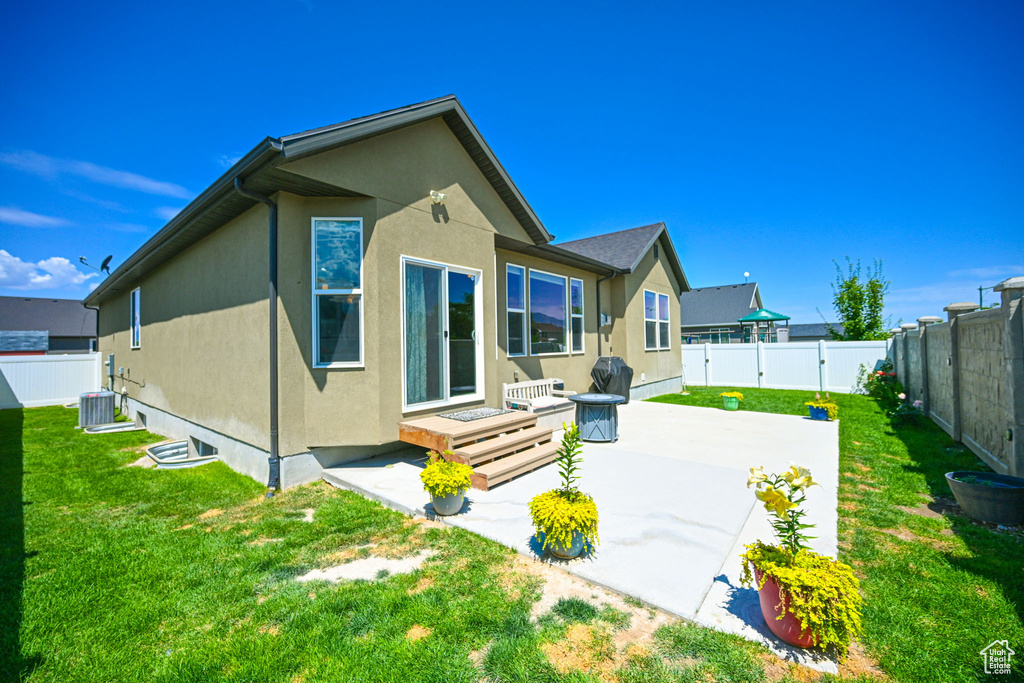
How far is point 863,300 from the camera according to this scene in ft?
53.5

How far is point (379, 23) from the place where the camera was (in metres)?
8.04

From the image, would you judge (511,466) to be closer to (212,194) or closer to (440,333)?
(440,333)

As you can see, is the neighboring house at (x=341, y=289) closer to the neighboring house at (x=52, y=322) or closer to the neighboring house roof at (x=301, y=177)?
the neighboring house roof at (x=301, y=177)

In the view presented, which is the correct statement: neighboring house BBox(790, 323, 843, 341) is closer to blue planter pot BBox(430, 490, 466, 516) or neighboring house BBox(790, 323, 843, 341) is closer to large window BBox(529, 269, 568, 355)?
large window BBox(529, 269, 568, 355)

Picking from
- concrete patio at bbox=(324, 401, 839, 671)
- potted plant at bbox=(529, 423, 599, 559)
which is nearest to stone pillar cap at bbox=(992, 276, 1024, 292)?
concrete patio at bbox=(324, 401, 839, 671)

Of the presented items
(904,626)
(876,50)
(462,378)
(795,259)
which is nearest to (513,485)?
(462,378)

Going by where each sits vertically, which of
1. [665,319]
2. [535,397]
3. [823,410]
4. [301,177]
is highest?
[301,177]

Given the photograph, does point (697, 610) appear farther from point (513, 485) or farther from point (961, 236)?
point (961, 236)

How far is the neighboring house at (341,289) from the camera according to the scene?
5215 millimetres

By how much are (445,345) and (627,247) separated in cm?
875

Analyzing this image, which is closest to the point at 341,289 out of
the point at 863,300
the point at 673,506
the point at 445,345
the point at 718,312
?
the point at 445,345

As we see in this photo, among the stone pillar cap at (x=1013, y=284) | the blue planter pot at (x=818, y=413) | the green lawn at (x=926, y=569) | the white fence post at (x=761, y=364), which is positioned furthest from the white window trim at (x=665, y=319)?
the stone pillar cap at (x=1013, y=284)

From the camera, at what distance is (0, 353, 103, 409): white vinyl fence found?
13406mm

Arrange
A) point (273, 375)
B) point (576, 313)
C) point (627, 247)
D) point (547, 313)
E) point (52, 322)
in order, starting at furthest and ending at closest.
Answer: point (52, 322) < point (627, 247) < point (576, 313) < point (547, 313) < point (273, 375)
